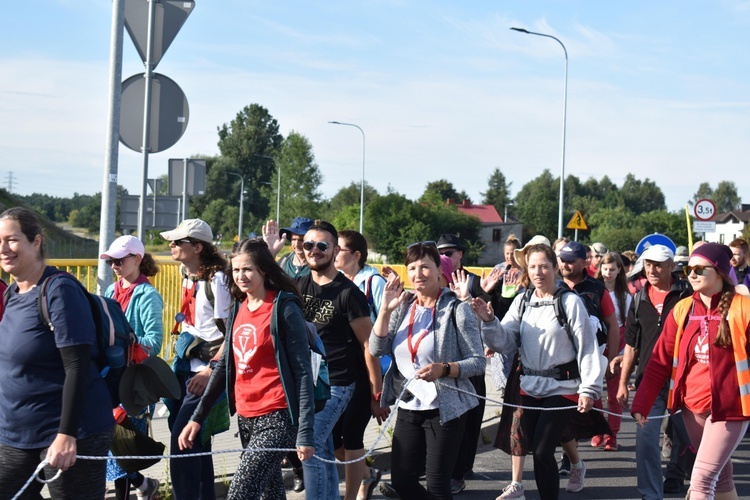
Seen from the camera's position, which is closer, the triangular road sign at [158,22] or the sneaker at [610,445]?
the triangular road sign at [158,22]

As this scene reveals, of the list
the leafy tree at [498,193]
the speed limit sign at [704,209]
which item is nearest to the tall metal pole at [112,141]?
the speed limit sign at [704,209]

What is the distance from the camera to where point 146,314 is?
606 centimetres

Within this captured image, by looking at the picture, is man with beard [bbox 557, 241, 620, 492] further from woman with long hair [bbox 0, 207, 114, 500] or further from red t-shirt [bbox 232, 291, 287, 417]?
woman with long hair [bbox 0, 207, 114, 500]

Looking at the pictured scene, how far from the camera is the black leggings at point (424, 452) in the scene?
5227 mm

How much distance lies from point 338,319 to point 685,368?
204 centimetres

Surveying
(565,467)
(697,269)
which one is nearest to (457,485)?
(565,467)

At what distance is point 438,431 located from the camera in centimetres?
530

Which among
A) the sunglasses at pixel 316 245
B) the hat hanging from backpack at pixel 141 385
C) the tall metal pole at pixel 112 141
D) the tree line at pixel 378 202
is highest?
the tree line at pixel 378 202

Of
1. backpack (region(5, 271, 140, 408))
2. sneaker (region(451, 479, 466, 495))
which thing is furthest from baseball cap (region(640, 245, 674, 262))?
backpack (region(5, 271, 140, 408))

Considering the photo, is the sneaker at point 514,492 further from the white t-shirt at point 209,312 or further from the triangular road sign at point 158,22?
the triangular road sign at point 158,22

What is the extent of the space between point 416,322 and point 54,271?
214 cm

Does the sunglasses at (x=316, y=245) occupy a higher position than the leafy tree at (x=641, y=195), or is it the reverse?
the leafy tree at (x=641, y=195)

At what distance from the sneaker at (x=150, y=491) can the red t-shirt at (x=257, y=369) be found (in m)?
1.72

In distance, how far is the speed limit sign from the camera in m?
21.4
